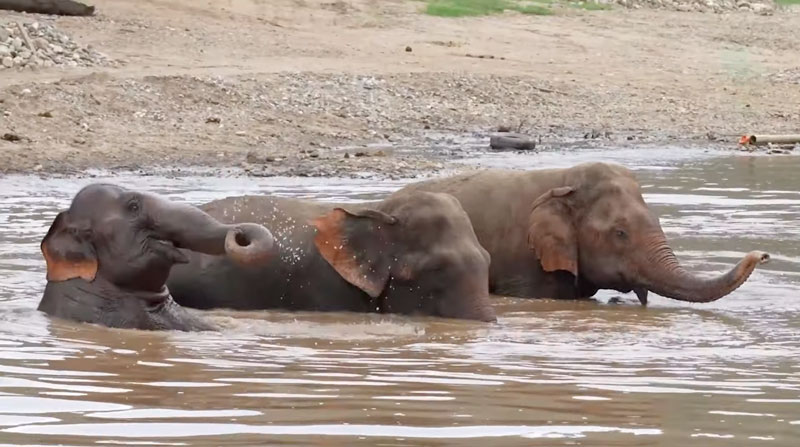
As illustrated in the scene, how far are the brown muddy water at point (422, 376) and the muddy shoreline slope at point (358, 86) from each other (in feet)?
21.8

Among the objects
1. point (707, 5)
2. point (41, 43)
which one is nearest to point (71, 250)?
point (41, 43)

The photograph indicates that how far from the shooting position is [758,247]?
14.0m

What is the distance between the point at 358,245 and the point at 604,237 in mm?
1860

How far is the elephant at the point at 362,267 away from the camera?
34.7 feet

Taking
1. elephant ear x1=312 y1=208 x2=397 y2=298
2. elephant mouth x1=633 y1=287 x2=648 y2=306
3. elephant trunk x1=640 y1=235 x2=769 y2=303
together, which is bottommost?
elephant mouth x1=633 y1=287 x2=648 y2=306

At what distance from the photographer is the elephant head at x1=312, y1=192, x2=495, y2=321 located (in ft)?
34.5

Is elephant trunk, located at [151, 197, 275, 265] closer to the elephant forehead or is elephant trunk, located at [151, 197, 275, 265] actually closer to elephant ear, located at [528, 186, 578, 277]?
the elephant forehead

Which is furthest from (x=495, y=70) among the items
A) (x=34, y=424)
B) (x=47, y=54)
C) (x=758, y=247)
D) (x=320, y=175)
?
(x=34, y=424)

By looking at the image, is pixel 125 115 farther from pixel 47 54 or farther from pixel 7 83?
pixel 47 54

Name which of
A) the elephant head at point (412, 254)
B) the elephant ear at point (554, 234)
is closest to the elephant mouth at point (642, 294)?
the elephant ear at point (554, 234)

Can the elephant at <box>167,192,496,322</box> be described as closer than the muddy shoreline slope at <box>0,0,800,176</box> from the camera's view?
Yes

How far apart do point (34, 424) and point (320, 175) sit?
1211 cm

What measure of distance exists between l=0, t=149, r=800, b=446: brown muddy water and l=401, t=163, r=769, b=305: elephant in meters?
0.23

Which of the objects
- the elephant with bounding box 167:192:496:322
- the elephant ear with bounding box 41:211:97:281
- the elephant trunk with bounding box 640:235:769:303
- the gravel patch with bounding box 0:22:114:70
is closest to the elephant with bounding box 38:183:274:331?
the elephant ear with bounding box 41:211:97:281
